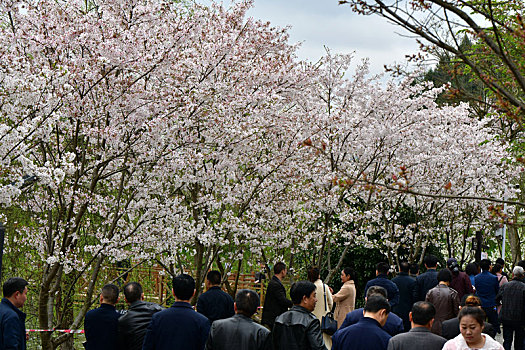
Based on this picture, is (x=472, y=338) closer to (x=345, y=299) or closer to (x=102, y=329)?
(x=102, y=329)

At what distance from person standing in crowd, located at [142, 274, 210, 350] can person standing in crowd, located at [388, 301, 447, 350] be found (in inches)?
70.9

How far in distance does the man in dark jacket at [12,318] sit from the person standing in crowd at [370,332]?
3029 mm

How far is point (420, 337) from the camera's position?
5.13 metres

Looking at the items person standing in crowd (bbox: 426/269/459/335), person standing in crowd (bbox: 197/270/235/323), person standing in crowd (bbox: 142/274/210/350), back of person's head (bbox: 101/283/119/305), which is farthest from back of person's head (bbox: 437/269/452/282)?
back of person's head (bbox: 101/283/119/305)

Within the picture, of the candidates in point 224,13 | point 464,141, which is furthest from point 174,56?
point 464,141

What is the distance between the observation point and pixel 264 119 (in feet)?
36.8

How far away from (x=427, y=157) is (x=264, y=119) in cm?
551

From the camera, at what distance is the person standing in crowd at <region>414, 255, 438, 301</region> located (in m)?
10.7

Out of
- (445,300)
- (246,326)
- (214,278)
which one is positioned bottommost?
(445,300)

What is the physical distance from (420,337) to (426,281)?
586cm

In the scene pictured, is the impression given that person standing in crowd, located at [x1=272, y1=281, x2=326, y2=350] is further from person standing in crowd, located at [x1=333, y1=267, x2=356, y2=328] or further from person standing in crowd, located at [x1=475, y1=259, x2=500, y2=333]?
person standing in crowd, located at [x1=475, y1=259, x2=500, y2=333]

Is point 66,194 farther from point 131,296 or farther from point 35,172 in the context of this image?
point 131,296

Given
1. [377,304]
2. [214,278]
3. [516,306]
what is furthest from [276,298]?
[516,306]

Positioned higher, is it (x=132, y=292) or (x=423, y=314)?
(x=132, y=292)
